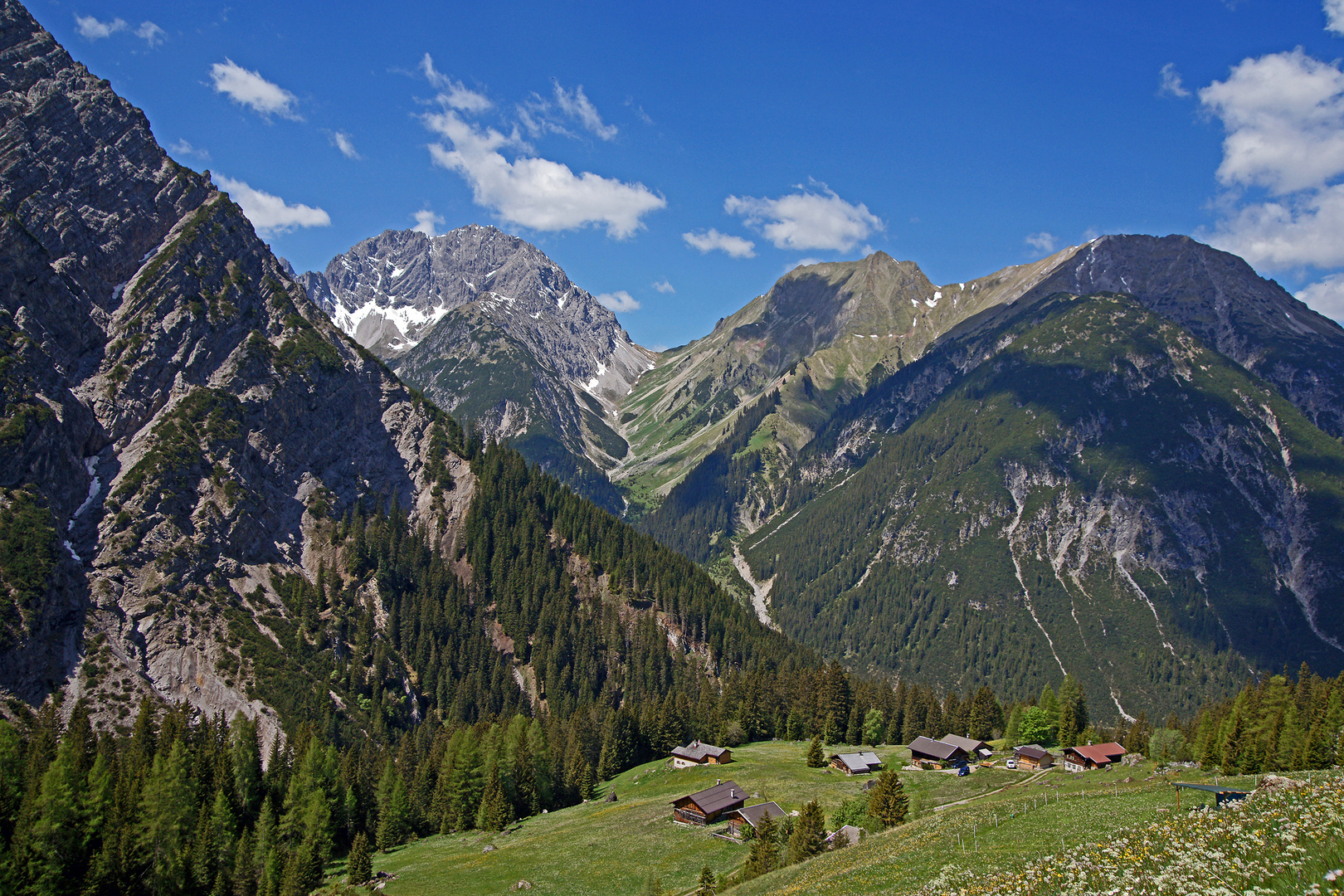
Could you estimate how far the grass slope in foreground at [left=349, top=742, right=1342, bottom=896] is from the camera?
3994 cm

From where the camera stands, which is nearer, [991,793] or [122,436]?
[991,793]

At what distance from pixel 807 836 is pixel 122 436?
6683 inches

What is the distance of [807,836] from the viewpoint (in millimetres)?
62812

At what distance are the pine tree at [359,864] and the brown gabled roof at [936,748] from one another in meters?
70.6

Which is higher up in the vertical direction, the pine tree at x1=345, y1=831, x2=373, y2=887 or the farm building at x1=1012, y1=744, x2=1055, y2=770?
the farm building at x1=1012, y1=744, x2=1055, y2=770

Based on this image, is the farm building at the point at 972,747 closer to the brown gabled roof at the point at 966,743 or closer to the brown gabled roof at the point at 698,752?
the brown gabled roof at the point at 966,743

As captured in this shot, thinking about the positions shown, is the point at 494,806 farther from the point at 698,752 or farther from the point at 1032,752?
the point at 1032,752

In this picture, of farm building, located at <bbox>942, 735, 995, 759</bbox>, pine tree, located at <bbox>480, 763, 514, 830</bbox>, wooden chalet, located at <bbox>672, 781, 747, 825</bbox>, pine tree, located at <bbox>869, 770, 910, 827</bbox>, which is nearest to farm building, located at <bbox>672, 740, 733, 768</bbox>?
wooden chalet, located at <bbox>672, 781, 747, 825</bbox>

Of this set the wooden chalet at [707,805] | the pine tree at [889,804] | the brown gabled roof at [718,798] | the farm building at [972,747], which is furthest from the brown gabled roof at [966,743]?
the pine tree at [889,804]

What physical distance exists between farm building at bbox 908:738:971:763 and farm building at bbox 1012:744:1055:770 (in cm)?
707

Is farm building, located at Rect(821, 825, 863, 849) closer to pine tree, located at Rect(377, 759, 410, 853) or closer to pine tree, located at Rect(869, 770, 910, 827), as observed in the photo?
pine tree, located at Rect(869, 770, 910, 827)

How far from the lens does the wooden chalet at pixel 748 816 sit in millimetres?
80000

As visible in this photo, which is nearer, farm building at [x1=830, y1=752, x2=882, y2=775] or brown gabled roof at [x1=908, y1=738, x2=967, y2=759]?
farm building at [x1=830, y1=752, x2=882, y2=775]

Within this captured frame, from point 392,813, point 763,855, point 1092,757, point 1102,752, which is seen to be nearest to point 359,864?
point 392,813
